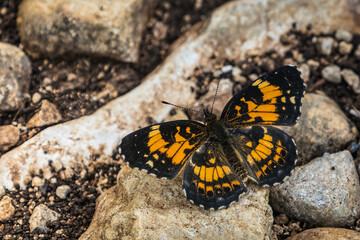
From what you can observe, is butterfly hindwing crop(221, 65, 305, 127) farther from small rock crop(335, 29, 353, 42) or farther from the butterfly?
small rock crop(335, 29, 353, 42)

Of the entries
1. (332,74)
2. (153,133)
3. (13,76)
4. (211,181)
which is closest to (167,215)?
(211,181)

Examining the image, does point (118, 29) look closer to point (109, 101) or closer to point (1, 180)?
point (109, 101)

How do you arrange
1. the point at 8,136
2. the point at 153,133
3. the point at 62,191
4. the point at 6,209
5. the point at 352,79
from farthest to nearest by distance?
the point at 352,79, the point at 8,136, the point at 62,191, the point at 6,209, the point at 153,133

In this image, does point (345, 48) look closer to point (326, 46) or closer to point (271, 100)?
point (326, 46)

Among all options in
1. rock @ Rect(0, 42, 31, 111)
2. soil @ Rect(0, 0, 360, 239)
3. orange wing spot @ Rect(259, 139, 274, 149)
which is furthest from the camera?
rock @ Rect(0, 42, 31, 111)

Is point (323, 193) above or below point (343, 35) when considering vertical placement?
below

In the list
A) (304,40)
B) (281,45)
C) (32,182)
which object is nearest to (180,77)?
(281,45)

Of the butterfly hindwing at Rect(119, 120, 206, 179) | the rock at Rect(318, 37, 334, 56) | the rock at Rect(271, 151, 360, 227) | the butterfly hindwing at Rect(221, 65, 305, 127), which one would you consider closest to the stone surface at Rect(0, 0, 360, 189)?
the rock at Rect(318, 37, 334, 56)
